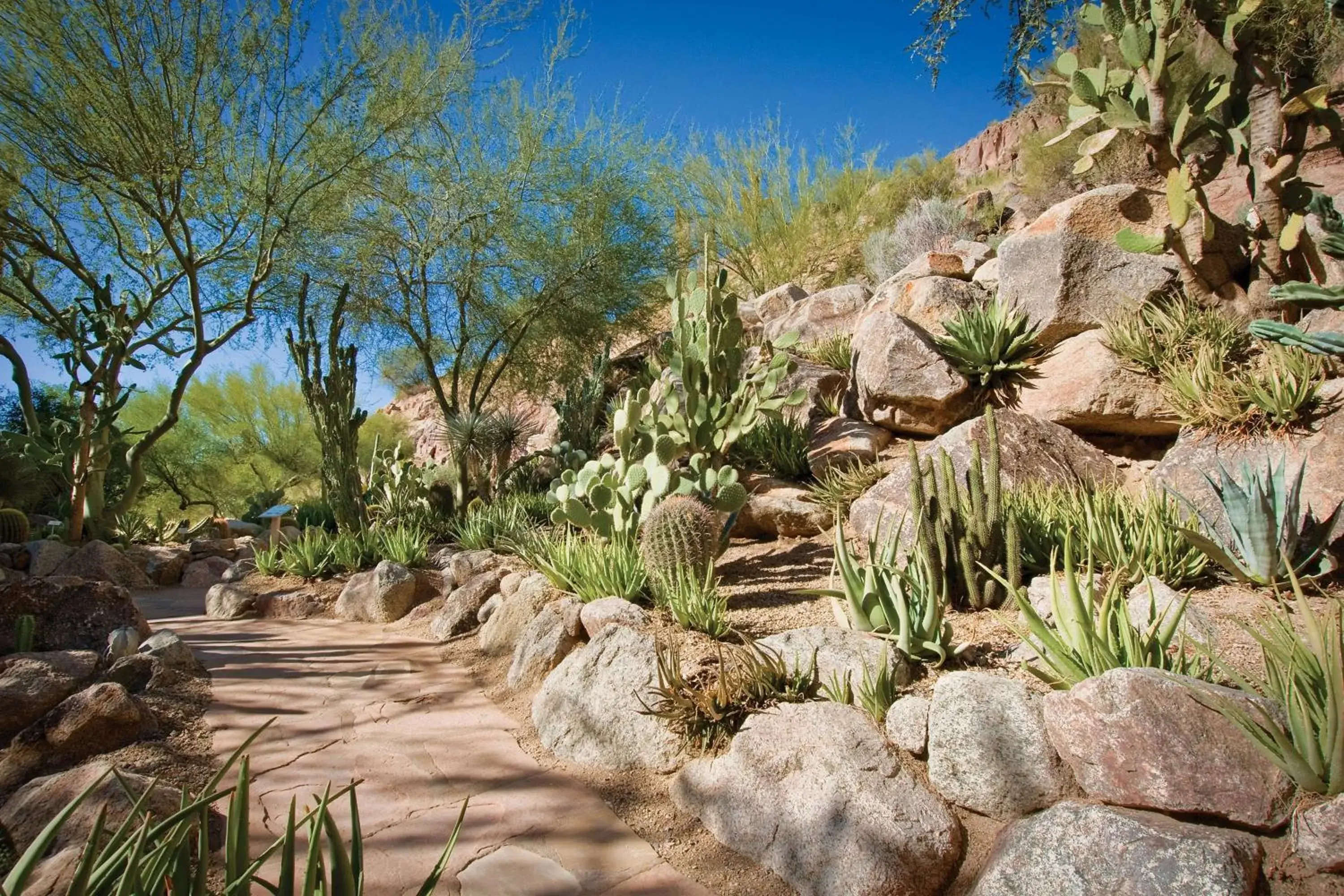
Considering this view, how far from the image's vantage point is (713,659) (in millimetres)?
3492

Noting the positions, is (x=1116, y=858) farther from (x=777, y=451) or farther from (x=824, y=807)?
(x=777, y=451)

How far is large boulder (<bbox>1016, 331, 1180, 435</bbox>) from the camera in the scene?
5574 mm

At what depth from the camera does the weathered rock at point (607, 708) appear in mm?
3275

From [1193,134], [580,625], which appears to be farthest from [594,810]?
[1193,134]

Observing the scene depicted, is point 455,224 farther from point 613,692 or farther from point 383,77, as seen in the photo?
point 613,692

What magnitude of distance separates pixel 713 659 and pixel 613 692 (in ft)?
1.62

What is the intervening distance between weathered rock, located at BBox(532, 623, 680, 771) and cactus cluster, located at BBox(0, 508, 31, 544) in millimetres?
8290

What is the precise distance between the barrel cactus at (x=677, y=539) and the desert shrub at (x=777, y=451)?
2224mm

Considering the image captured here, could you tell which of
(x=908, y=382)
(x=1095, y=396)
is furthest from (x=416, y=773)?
(x=1095, y=396)

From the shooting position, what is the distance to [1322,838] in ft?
6.20

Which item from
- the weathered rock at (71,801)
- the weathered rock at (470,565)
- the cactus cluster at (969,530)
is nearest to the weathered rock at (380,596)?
the weathered rock at (470,565)

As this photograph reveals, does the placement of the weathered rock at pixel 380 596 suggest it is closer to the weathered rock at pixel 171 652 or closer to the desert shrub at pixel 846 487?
the weathered rock at pixel 171 652

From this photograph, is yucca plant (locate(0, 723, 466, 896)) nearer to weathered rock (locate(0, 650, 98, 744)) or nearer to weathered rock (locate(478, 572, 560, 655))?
weathered rock (locate(0, 650, 98, 744))

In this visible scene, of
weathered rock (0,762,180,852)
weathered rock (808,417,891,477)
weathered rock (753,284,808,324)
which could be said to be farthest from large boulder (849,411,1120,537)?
weathered rock (753,284,808,324)
